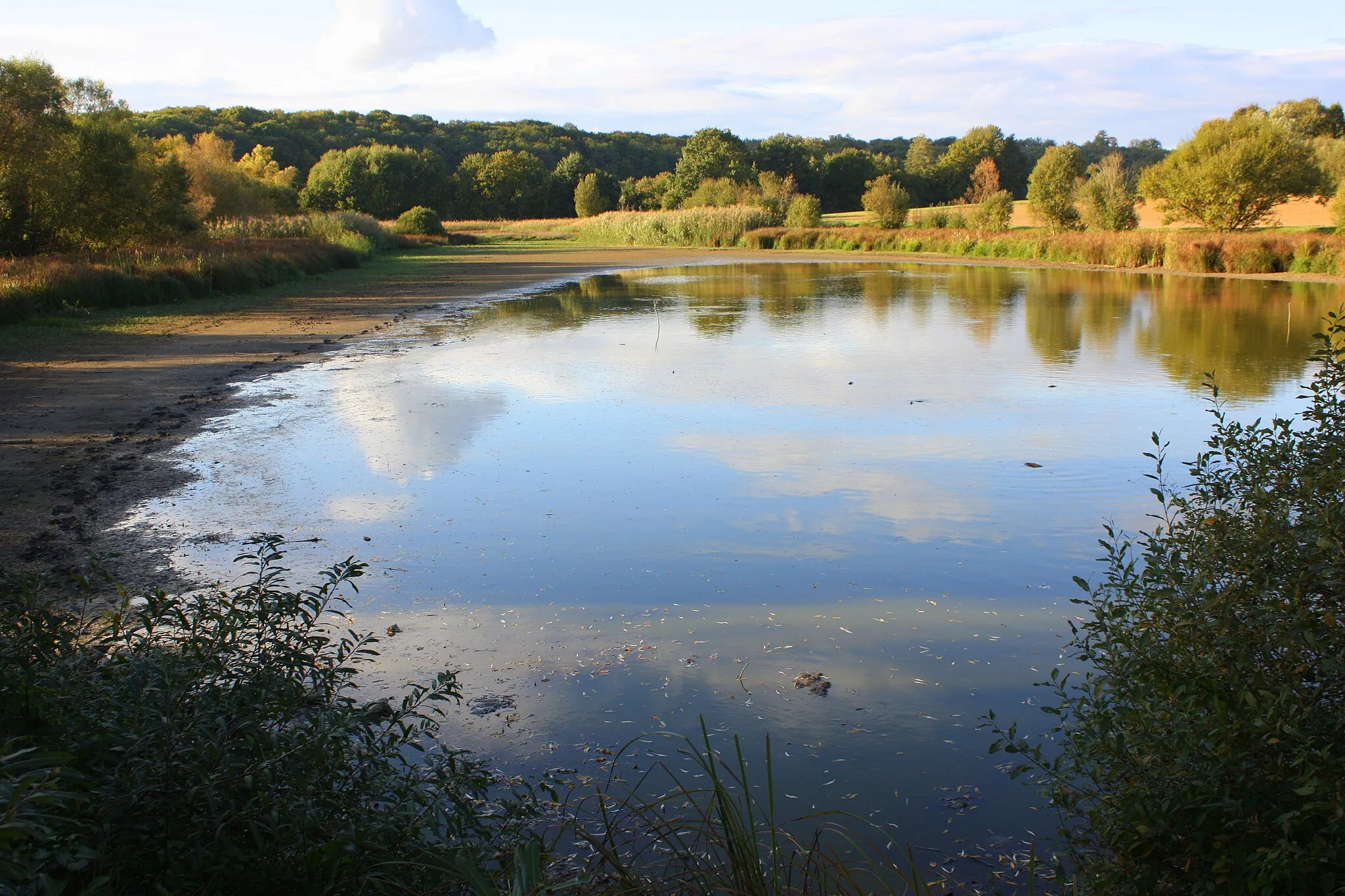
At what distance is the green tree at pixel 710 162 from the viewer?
75688 mm

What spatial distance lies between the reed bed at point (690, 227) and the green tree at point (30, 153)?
3350 centimetres

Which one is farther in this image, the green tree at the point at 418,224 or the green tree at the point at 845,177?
the green tree at the point at 845,177

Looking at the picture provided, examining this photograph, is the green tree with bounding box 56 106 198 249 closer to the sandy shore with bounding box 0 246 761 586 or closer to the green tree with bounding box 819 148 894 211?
the sandy shore with bounding box 0 246 761 586

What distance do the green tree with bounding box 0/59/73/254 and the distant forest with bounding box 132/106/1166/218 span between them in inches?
2136

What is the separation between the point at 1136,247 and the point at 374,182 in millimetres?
62298

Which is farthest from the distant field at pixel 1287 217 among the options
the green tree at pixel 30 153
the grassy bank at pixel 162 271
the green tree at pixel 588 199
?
the green tree at pixel 30 153

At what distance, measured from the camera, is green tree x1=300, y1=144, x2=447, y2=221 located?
74.2 meters

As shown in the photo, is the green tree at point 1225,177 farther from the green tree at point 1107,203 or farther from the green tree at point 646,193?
the green tree at point 646,193

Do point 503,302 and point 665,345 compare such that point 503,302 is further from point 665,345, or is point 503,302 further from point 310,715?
point 310,715

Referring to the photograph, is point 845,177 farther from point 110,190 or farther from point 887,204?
point 110,190

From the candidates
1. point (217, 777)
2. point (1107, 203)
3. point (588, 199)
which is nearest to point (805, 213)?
point (1107, 203)

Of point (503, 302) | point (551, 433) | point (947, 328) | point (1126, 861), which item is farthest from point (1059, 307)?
point (1126, 861)

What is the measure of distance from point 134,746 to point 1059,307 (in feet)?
64.6

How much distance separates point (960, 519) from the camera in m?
6.27
